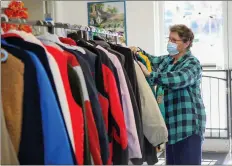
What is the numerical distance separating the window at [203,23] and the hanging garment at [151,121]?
947mm

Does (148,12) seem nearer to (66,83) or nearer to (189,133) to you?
(189,133)

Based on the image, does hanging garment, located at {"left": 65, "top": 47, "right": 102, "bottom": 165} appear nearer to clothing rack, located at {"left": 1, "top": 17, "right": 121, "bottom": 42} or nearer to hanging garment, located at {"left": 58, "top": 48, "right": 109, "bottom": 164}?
hanging garment, located at {"left": 58, "top": 48, "right": 109, "bottom": 164}

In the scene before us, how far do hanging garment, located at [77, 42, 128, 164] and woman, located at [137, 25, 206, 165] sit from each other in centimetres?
50

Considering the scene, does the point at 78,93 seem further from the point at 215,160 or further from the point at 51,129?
the point at 215,160

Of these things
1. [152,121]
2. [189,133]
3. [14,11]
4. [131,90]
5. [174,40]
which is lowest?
[189,133]

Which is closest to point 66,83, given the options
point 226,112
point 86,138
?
point 86,138

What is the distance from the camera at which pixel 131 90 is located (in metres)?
1.62

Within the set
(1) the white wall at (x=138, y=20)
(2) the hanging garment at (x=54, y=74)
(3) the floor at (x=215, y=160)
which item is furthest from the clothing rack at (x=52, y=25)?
(3) the floor at (x=215, y=160)

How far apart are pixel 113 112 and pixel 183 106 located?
0.65 metres

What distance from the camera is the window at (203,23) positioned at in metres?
2.63

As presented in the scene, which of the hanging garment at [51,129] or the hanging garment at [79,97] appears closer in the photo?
the hanging garment at [51,129]

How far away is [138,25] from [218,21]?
0.58m

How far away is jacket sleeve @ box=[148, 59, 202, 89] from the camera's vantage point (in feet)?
6.19

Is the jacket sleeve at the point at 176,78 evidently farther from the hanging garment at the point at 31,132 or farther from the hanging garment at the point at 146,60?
the hanging garment at the point at 31,132
